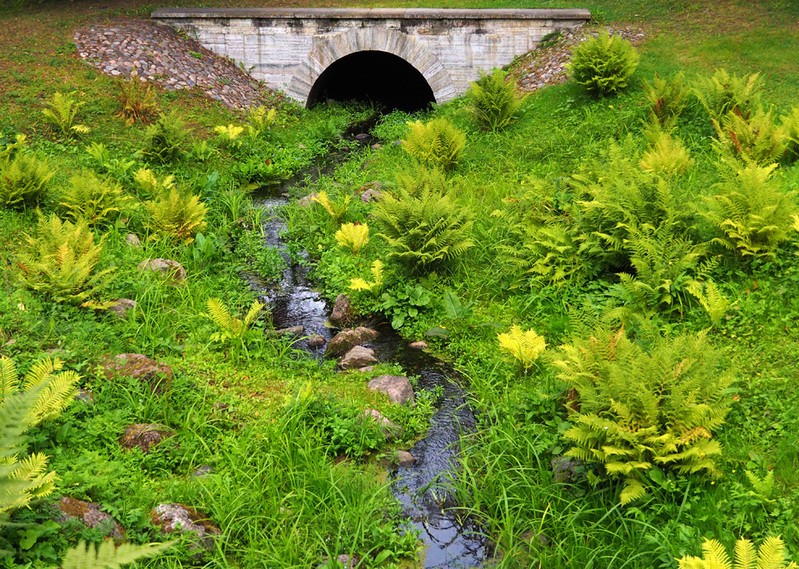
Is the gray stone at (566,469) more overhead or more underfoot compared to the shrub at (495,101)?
more underfoot

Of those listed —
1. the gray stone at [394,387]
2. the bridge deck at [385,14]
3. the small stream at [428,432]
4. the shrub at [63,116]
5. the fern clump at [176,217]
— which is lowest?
the small stream at [428,432]

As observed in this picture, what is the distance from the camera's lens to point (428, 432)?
6023 millimetres

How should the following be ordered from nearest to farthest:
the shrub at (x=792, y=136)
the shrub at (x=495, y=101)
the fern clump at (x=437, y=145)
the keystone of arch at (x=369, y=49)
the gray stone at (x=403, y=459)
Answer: the gray stone at (x=403, y=459), the shrub at (x=792, y=136), the fern clump at (x=437, y=145), the shrub at (x=495, y=101), the keystone of arch at (x=369, y=49)

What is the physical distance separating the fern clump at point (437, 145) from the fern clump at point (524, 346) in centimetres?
515

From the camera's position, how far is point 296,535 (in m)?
4.72

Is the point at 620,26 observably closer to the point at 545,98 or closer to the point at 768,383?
the point at 545,98

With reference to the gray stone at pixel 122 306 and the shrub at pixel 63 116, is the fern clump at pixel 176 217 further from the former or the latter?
the shrub at pixel 63 116

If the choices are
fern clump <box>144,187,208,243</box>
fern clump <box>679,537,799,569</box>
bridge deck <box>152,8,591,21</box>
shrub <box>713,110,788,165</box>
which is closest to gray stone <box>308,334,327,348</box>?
fern clump <box>144,187,208,243</box>

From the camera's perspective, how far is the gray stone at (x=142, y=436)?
209 inches

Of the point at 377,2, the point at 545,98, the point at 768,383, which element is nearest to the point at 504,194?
the point at 545,98

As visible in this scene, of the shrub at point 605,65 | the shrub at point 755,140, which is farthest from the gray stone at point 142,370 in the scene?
the shrub at point 605,65

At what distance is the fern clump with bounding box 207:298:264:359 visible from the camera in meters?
6.93

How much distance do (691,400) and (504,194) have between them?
585cm

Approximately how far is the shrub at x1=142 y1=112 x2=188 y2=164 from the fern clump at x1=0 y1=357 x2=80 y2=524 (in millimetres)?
6507
